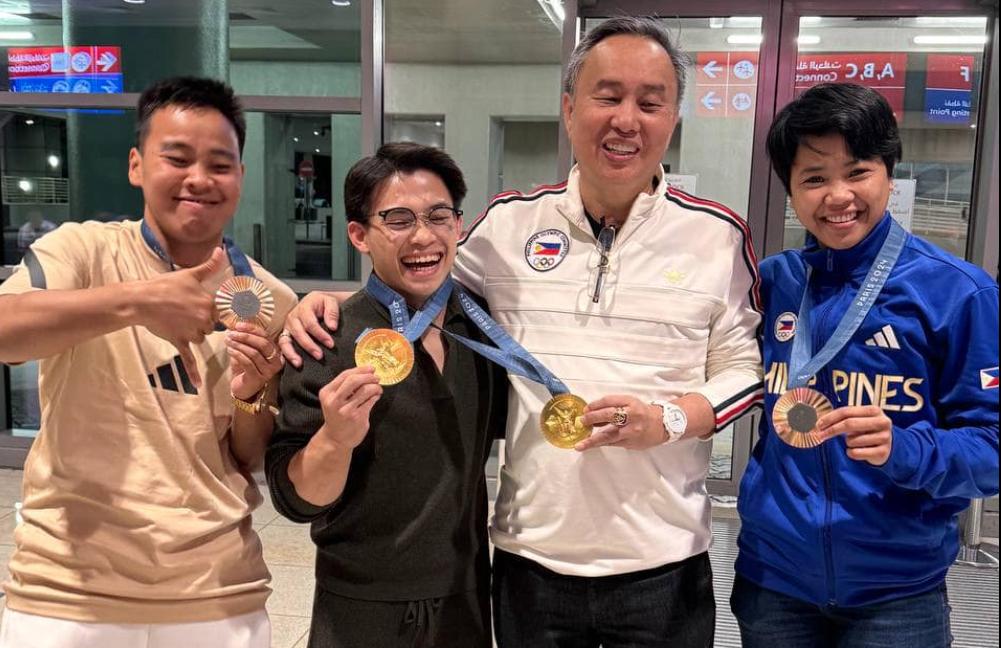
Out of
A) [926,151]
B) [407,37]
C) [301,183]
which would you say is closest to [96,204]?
[301,183]

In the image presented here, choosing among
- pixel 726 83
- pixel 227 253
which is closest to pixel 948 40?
pixel 726 83

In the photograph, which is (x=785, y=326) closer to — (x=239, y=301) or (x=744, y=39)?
(x=239, y=301)

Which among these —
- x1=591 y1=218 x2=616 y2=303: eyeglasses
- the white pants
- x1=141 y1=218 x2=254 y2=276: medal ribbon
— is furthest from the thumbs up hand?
x1=591 y1=218 x2=616 y2=303: eyeglasses

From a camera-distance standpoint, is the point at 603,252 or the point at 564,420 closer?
the point at 564,420

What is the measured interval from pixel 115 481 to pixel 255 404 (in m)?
0.31

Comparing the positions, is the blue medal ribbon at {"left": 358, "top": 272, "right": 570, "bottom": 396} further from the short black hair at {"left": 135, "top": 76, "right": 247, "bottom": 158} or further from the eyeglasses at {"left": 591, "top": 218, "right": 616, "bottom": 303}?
the short black hair at {"left": 135, "top": 76, "right": 247, "bottom": 158}

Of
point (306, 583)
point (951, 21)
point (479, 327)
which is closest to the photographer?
point (479, 327)

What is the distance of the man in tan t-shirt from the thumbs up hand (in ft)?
0.10

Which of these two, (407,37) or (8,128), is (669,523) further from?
(407,37)

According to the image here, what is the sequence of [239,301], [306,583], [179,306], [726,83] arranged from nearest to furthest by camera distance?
[179,306] < [239,301] < [306,583] < [726,83]

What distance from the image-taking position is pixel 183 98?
5.41 ft

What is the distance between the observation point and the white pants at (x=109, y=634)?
1.56 m

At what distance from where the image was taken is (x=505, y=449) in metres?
1.84

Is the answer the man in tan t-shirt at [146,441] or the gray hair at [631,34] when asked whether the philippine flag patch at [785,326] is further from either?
the man in tan t-shirt at [146,441]
